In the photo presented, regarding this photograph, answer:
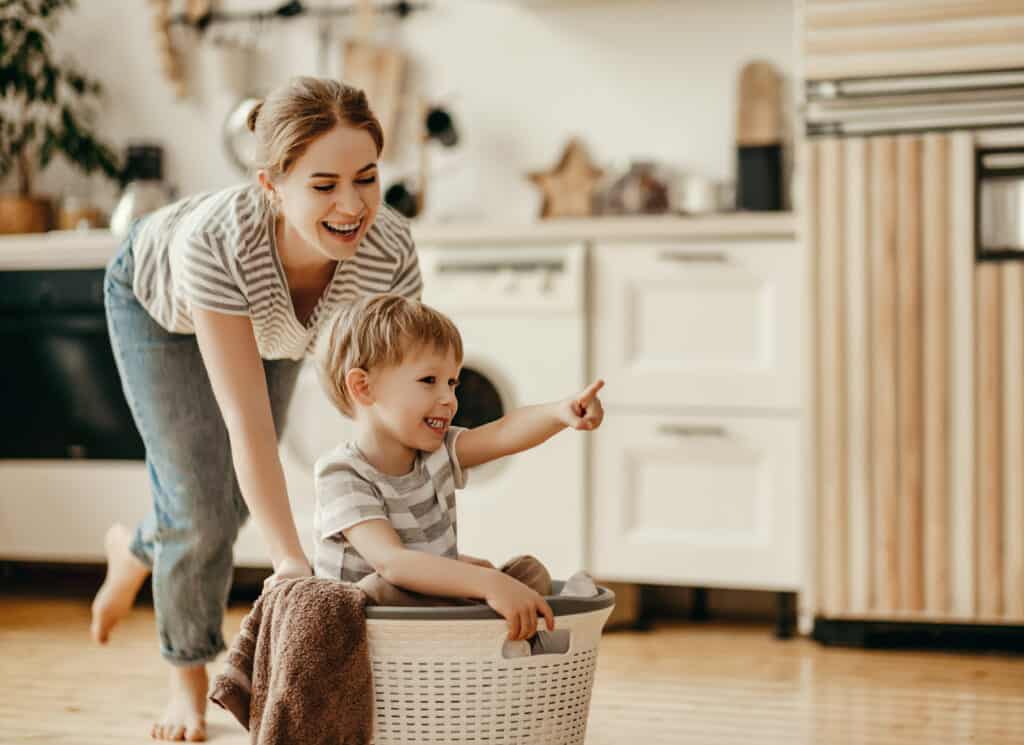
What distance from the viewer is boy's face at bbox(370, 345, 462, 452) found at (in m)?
1.53

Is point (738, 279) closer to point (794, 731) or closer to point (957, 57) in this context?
point (957, 57)

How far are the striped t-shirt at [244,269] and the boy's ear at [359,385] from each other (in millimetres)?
179

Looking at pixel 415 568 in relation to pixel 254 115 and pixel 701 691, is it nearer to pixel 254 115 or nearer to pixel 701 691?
pixel 254 115

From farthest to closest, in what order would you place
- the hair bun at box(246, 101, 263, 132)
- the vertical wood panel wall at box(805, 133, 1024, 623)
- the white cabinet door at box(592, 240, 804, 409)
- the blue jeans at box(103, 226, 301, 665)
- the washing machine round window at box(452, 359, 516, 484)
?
the washing machine round window at box(452, 359, 516, 484)
the white cabinet door at box(592, 240, 804, 409)
the vertical wood panel wall at box(805, 133, 1024, 623)
the blue jeans at box(103, 226, 301, 665)
the hair bun at box(246, 101, 263, 132)

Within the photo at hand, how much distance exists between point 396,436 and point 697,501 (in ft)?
4.38

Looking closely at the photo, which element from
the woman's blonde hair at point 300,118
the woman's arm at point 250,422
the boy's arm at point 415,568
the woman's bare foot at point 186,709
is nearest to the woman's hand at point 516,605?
the boy's arm at point 415,568

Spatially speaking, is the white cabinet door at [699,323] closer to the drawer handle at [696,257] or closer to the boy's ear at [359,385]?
the drawer handle at [696,257]

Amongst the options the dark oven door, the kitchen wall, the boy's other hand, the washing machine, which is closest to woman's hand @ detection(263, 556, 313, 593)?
the boy's other hand

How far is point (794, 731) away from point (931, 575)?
732 mm

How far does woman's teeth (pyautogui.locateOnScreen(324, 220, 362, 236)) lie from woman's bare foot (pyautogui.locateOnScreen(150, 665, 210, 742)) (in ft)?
2.57

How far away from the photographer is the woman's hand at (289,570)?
1.47 meters

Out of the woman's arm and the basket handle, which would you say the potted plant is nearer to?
the woman's arm

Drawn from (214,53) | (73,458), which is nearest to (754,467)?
(73,458)

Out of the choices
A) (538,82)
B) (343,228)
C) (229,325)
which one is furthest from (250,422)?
(538,82)
